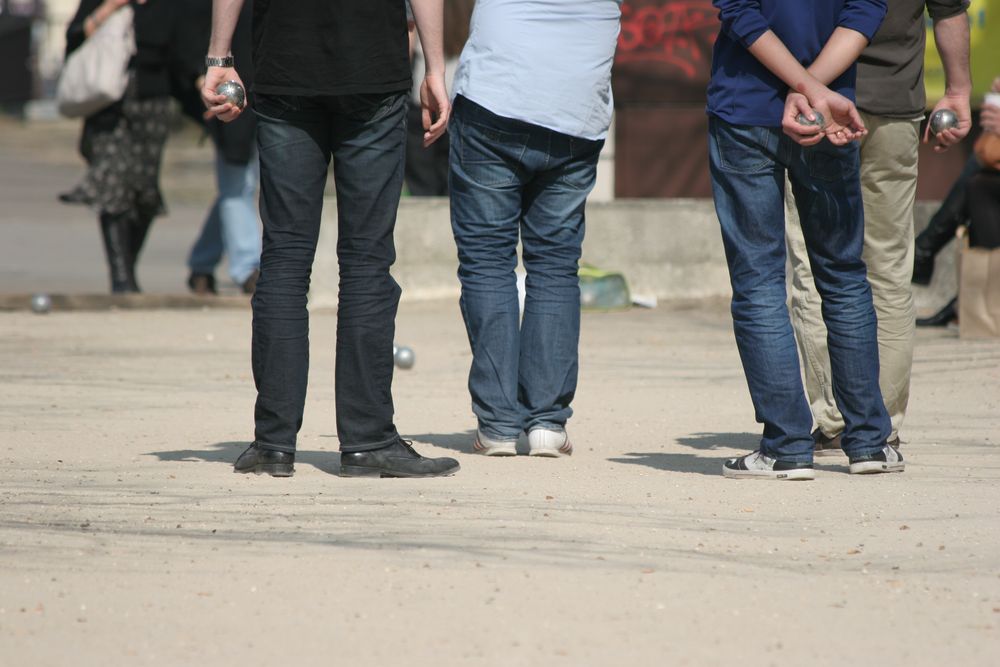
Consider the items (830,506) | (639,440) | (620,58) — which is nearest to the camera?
(830,506)

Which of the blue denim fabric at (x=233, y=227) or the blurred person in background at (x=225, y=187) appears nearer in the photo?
the blurred person in background at (x=225, y=187)

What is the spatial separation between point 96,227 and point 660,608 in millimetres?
13417

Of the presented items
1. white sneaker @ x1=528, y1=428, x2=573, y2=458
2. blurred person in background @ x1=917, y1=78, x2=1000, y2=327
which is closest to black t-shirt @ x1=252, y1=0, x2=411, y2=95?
white sneaker @ x1=528, y1=428, x2=573, y2=458

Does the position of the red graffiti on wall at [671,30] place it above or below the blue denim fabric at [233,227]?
above

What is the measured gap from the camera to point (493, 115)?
17.2ft

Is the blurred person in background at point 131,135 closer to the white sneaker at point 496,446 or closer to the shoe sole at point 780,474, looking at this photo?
the white sneaker at point 496,446

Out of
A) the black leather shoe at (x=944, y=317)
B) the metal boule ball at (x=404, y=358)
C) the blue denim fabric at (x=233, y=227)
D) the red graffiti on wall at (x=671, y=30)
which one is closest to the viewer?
the metal boule ball at (x=404, y=358)

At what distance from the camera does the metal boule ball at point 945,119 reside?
517 centimetres

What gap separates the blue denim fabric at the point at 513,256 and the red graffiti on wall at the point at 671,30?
19.9ft

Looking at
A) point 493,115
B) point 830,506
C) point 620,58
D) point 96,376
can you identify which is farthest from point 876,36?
point 620,58

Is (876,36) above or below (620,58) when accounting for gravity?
above

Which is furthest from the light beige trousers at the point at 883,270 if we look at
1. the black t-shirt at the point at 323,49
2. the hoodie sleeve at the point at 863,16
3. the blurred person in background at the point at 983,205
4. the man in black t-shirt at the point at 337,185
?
the blurred person in background at the point at 983,205

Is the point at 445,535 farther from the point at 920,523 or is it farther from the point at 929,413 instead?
the point at 929,413

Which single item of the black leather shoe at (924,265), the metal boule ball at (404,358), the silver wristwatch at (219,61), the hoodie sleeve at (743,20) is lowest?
the black leather shoe at (924,265)
